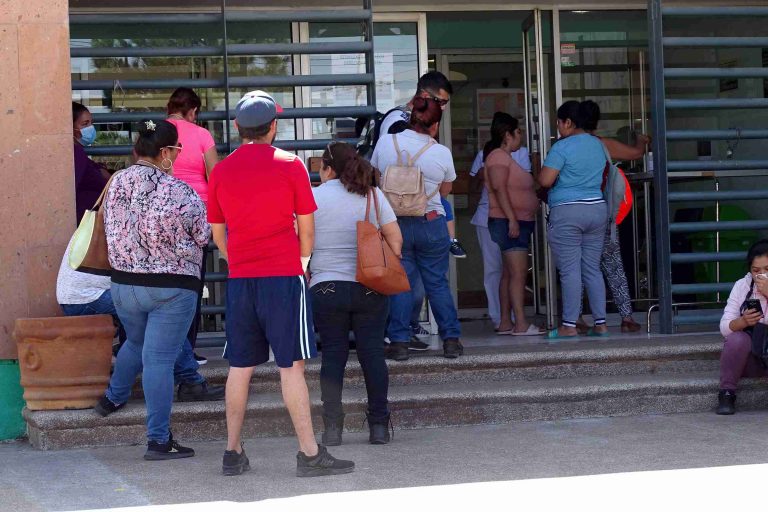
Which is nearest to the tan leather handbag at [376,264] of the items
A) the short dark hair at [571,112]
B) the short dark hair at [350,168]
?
the short dark hair at [350,168]

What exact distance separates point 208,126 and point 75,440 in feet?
12.5

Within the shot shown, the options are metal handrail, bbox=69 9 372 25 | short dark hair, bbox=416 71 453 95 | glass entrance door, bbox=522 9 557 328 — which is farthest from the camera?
glass entrance door, bbox=522 9 557 328

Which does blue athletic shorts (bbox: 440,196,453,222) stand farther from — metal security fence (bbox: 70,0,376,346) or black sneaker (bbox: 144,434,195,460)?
black sneaker (bbox: 144,434,195,460)

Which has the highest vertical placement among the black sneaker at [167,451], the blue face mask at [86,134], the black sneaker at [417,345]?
the blue face mask at [86,134]

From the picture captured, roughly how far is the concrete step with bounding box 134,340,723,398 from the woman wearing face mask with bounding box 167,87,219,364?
30.3 inches

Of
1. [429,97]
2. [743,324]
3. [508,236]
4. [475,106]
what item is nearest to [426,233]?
[429,97]

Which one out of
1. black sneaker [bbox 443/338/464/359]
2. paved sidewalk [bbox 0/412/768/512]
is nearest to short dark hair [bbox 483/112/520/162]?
black sneaker [bbox 443/338/464/359]

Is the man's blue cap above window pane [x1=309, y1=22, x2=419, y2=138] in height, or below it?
below

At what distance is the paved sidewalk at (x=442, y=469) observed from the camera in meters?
5.46

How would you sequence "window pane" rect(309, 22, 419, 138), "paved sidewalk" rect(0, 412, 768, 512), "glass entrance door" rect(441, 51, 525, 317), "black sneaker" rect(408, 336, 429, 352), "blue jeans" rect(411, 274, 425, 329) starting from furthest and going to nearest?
"glass entrance door" rect(441, 51, 525, 317) → "window pane" rect(309, 22, 419, 138) → "black sneaker" rect(408, 336, 429, 352) → "blue jeans" rect(411, 274, 425, 329) → "paved sidewalk" rect(0, 412, 768, 512)

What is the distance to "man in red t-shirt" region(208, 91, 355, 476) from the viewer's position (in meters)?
5.82

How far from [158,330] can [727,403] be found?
141 inches

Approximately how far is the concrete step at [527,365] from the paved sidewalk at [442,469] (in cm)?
56

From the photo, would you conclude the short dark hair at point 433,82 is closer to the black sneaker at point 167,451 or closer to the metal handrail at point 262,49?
the metal handrail at point 262,49
